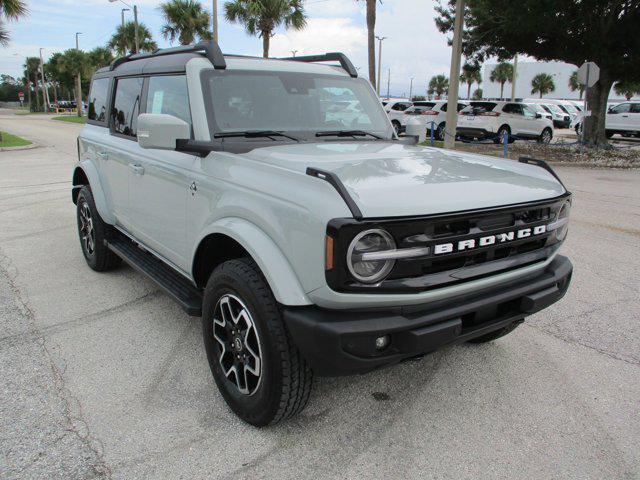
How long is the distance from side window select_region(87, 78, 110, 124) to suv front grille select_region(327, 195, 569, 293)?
3.65m

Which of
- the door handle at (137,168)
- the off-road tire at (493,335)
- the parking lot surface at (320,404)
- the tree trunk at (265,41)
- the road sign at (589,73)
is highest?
the tree trunk at (265,41)

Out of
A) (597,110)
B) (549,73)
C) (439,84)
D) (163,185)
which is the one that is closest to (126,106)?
(163,185)

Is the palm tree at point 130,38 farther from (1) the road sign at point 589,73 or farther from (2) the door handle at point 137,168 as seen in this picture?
(2) the door handle at point 137,168

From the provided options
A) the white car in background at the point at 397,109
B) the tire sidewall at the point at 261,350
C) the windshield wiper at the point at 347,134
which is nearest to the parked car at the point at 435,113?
the white car in background at the point at 397,109

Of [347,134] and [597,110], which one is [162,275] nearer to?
[347,134]

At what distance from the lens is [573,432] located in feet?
8.98

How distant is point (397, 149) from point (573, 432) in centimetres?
195

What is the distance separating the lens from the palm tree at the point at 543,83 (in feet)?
265

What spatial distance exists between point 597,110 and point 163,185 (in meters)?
19.4

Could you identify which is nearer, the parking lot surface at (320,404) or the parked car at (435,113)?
the parking lot surface at (320,404)

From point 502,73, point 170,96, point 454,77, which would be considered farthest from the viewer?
point 502,73

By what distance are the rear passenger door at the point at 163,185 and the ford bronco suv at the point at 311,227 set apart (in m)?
0.02

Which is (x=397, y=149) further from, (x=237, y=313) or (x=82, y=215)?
(x=82, y=215)

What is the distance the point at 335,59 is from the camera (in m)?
4.44
